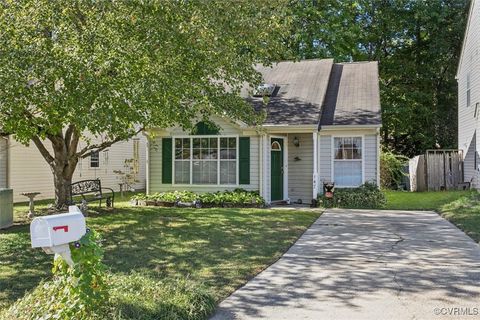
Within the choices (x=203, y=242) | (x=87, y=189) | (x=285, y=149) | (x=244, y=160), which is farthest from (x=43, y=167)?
(x=203, y=242)

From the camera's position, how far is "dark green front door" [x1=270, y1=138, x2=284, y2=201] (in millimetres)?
16094

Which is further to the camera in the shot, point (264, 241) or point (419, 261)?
point (264, 241)

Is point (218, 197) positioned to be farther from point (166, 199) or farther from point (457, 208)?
point (457, 208)

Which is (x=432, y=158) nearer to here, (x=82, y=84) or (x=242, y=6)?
(x=242, y=6)

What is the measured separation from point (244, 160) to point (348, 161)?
3.45 metres

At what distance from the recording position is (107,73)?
32.0 ft

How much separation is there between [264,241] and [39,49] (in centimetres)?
560

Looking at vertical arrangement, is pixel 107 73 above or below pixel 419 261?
above

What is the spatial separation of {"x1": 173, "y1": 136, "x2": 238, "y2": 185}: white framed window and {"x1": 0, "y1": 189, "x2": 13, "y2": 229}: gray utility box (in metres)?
6.49

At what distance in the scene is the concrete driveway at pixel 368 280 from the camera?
16.5 feet

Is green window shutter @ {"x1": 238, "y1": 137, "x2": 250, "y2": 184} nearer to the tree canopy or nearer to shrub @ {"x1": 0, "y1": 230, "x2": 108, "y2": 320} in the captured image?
shrub @ {"x1": 0, "y1": 230, "x2": 108, "y2": 320}

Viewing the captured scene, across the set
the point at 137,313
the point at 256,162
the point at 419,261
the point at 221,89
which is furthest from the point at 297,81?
the point at 137,313

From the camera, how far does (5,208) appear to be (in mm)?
10680

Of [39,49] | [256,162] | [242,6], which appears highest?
[242,6]
